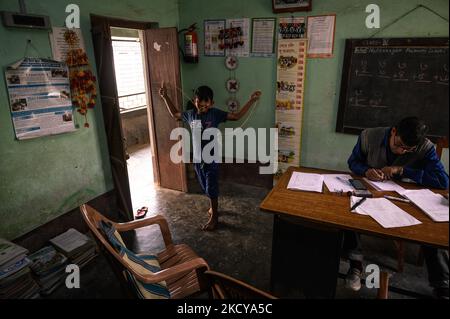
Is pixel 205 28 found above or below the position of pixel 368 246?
above

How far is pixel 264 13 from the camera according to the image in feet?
12.8

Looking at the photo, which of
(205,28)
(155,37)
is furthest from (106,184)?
(205,28)

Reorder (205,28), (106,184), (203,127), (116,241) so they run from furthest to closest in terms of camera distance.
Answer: (205,28) < (106,184) < (203,127) < (116,241)

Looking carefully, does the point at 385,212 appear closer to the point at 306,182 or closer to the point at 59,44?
the point at 306,182

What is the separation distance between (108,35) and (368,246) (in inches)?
135

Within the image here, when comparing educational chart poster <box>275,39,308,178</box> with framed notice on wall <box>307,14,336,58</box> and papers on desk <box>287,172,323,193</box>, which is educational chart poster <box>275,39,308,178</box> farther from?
papers on desk <box>287,172,323,193</box>

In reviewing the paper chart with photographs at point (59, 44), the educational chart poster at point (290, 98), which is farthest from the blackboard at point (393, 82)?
the paper chart with photographs at point (59, 44)

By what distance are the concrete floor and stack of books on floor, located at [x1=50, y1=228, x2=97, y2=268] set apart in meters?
0.09

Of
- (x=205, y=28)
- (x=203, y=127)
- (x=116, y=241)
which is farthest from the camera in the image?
(x=205, y=28)

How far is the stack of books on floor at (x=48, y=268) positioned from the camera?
2.55m

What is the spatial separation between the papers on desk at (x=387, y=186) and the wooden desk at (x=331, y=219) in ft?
0.17

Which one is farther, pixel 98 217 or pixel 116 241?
pixel 98 217

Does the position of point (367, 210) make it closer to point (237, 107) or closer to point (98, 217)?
point (98, 217)

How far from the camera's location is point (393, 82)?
11.2ft
